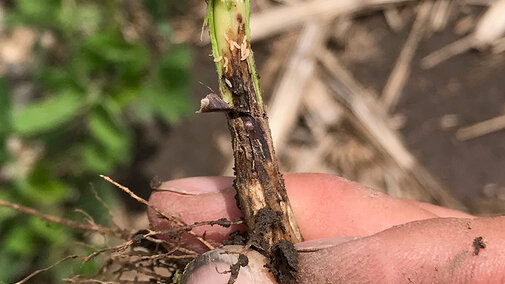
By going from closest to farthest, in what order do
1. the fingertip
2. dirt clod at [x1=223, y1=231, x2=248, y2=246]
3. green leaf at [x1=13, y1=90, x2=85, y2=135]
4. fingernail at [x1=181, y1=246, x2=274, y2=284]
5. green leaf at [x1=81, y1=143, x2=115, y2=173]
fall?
fingernail at [x1=181, y1=246, x2=274, y2=284], dirt clod at [x1=223, y1=231, x2=248, y2=246], the fingertip, green leaf at [x1=13, y1=90, x2=85, y2=135], green leaf at [x1=81, y1=143, x2=115, y2=173]

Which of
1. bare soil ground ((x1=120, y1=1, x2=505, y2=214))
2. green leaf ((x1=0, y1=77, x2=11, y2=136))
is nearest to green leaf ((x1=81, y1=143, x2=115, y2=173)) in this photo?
green leaf ((x1=0, y1=77, x2=11, y2=136))

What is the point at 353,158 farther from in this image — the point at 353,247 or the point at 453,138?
the point at 353,247

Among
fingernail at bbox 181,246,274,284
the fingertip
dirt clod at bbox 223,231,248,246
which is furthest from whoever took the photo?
the fingertip

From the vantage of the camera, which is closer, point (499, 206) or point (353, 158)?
point (499, 206)

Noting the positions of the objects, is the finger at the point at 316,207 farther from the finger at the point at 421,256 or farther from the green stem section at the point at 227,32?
the green stem section at the point at 227,32

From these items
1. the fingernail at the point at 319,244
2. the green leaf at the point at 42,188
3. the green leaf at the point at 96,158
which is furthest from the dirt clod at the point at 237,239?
the green leaf at the point at 42,188

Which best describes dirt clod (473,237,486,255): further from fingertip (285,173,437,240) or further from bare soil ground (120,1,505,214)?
bare soil ground (120,1,505,214)

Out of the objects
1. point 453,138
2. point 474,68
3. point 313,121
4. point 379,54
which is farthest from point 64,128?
point 474,68
